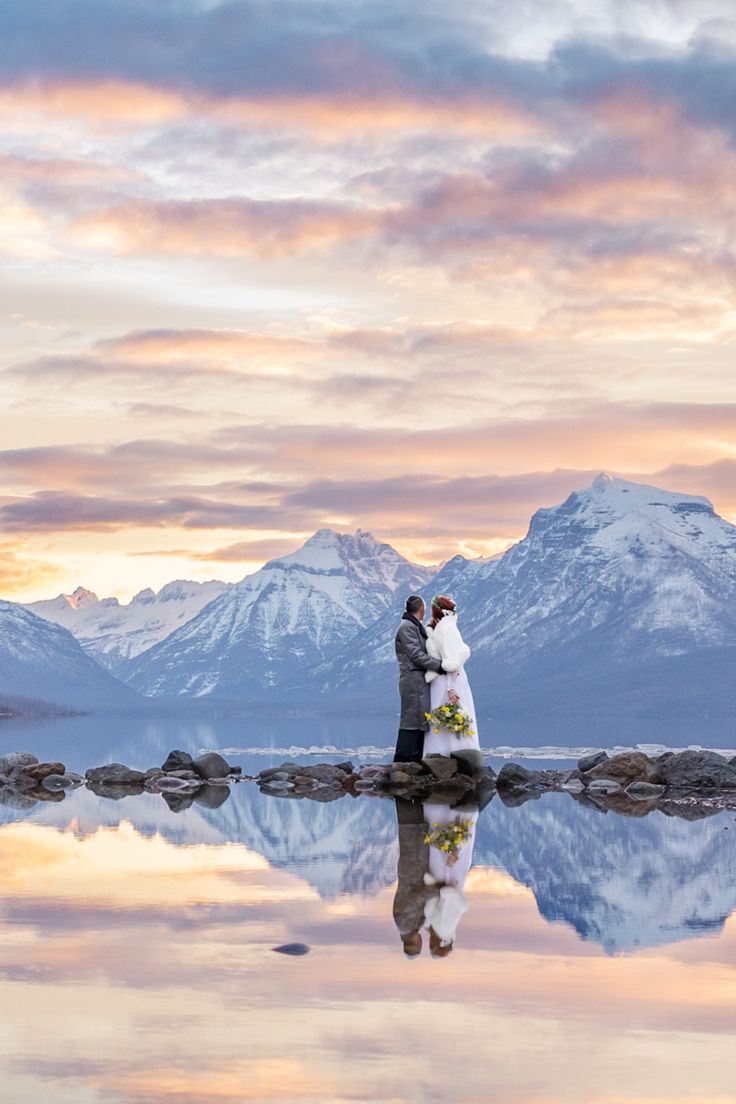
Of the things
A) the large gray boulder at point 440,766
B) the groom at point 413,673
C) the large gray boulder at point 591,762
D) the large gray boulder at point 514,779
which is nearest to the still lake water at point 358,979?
the groom at point 413,673

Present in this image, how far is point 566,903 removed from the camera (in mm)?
14820

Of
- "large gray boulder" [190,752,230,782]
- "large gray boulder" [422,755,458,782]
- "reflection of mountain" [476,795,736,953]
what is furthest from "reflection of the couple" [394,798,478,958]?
"large gray boulder" [190,752,230,782]

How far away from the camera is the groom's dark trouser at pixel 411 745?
3039 cm

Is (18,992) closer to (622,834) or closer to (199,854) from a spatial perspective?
(199,854)

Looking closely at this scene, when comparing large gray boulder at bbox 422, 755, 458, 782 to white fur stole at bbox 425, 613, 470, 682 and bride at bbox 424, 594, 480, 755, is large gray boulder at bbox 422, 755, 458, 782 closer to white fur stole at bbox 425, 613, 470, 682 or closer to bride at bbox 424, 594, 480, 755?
bride at bbox 424, 594, 480, 755

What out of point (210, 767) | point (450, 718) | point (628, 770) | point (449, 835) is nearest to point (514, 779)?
point (628, 770)

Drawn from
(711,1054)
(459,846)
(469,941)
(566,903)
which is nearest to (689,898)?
(566,903)

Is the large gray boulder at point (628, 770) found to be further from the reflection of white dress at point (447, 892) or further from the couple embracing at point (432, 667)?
the reflection of white dress at point (447, 892)

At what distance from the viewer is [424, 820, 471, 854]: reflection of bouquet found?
19.7 m

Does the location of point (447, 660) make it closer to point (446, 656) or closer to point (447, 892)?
point (446, 656)

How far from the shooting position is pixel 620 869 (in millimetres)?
17328

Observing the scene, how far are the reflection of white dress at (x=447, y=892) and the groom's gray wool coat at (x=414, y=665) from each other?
6977 millimetres

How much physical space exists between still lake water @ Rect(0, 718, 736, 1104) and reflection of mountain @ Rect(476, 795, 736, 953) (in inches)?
2.2

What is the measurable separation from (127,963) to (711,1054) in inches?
171
